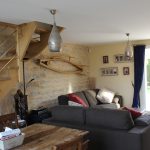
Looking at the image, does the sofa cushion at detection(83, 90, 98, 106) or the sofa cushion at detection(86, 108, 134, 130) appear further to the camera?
the sofa cushion at detection(83, 90, 98, 106)

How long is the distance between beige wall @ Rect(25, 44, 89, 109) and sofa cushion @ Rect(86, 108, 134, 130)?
2044 mm

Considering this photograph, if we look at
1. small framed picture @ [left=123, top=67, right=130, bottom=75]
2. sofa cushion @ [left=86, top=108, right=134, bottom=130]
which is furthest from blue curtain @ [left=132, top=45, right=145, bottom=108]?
sofa cushion @ [left=86, top=108, right=134, bottom=130]

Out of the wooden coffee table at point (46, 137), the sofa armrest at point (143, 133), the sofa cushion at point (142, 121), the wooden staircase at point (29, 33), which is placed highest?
the wooden staircase at point (29, 33)

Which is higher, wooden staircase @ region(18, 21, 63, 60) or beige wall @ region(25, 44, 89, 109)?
wooden staircase @ region(18, 21, 63, 60)

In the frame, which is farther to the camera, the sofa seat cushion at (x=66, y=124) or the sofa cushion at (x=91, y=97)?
the sofa cushion at (x=91, y=97)

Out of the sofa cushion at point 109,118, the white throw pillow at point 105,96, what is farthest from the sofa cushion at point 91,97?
the sofa cushion at point 109,118

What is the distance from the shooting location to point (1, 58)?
3.58 m

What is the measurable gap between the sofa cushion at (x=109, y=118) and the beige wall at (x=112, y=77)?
11.7ft

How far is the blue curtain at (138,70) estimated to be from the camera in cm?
634

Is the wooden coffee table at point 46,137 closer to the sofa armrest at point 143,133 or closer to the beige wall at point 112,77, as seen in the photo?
the sofa armrest at point 143,133

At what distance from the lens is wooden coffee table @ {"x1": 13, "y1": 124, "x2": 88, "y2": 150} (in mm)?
2088

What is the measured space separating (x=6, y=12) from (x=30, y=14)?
32 centimetres

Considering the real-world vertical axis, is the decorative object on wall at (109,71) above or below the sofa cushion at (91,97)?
above

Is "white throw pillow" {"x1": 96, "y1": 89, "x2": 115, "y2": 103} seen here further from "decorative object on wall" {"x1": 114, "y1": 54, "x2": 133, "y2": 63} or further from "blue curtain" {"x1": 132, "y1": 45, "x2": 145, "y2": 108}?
"decorative object on wall" {"x1": 114, "y1": 54, "x2": 133, "y2": 63}
